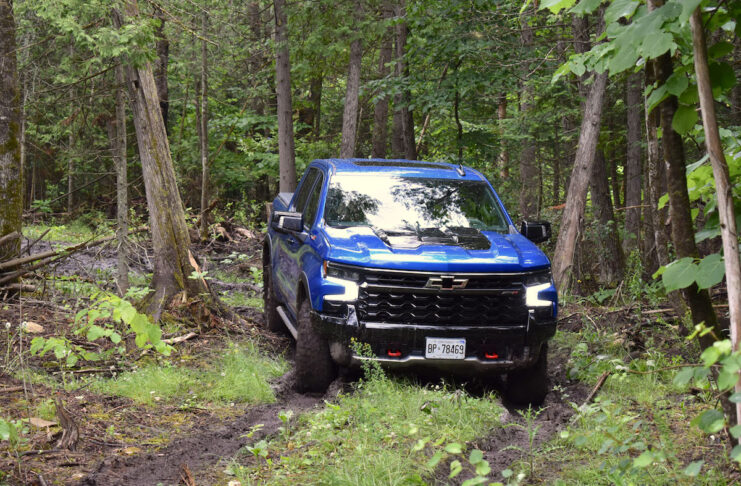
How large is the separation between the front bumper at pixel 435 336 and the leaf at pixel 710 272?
116 inches

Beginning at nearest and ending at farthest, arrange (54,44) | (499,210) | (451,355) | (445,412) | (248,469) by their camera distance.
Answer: (248,469)
(445,412)
(451,355)
(499,210)
(54,44)

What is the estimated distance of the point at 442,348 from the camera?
569 cm

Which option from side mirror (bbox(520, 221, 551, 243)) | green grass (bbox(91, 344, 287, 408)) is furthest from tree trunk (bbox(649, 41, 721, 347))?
green grass (bbox(91, 344, 287, 408))

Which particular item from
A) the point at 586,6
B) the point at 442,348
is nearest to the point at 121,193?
the point at 442,348

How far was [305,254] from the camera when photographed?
665 centimetres

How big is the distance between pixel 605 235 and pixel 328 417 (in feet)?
27.2

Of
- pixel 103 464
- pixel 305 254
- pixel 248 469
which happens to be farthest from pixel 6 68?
pixel 248 469

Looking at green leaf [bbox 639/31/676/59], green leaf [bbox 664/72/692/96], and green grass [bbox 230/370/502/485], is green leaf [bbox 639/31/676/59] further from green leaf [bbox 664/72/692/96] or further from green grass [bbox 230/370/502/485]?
green grass [bbox 230/370/502/485]

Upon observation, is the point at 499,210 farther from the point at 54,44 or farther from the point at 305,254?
the point at 54,44

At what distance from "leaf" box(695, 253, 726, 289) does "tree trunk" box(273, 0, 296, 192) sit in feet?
48.2

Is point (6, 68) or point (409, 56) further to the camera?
point (409, 56)

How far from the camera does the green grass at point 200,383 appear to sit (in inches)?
247

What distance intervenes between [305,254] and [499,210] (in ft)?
7.18

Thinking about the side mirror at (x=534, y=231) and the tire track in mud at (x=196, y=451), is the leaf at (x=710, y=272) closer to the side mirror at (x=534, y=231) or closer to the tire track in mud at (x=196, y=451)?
the tire track in mud at (x=196, y=451)
